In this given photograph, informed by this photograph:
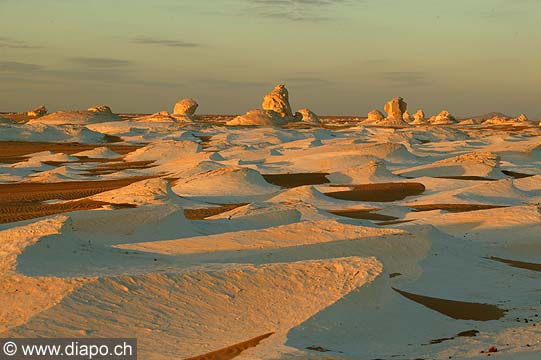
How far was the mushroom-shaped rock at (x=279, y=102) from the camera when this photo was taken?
98606mm

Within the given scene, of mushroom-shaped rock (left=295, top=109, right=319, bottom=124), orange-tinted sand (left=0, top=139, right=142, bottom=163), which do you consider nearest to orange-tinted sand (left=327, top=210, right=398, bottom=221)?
orange-tinted sand (left=0, top=139, right=142, bottom=163)

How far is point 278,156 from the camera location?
43.2m

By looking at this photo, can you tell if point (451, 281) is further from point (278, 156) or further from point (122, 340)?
point (278, 156)

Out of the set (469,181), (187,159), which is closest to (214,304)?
(469,181)

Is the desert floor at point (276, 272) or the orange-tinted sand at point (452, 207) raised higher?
the desert floor at point (276, 272)

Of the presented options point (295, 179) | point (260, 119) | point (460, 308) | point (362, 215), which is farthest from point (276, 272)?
point (260, 119)

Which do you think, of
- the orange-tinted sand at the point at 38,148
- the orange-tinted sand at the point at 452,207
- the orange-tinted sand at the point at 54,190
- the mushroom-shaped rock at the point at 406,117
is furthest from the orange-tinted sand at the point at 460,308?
the mushroom-shaped rock at the point at 406,117

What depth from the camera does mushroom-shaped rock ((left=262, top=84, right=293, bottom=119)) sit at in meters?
98.6

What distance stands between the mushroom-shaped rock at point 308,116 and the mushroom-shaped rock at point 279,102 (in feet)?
22.7

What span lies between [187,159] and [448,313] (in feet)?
105

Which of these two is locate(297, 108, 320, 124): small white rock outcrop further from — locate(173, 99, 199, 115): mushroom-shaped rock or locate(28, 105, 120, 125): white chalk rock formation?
locate(28, 105, 120, 125): white chalk rock formation

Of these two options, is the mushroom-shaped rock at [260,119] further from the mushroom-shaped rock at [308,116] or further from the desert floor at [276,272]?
the desert floor at [276,272]

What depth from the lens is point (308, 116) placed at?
10894cm

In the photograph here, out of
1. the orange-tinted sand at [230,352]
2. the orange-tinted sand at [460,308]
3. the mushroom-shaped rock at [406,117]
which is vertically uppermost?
the orange-tinted sand at [230,352]
